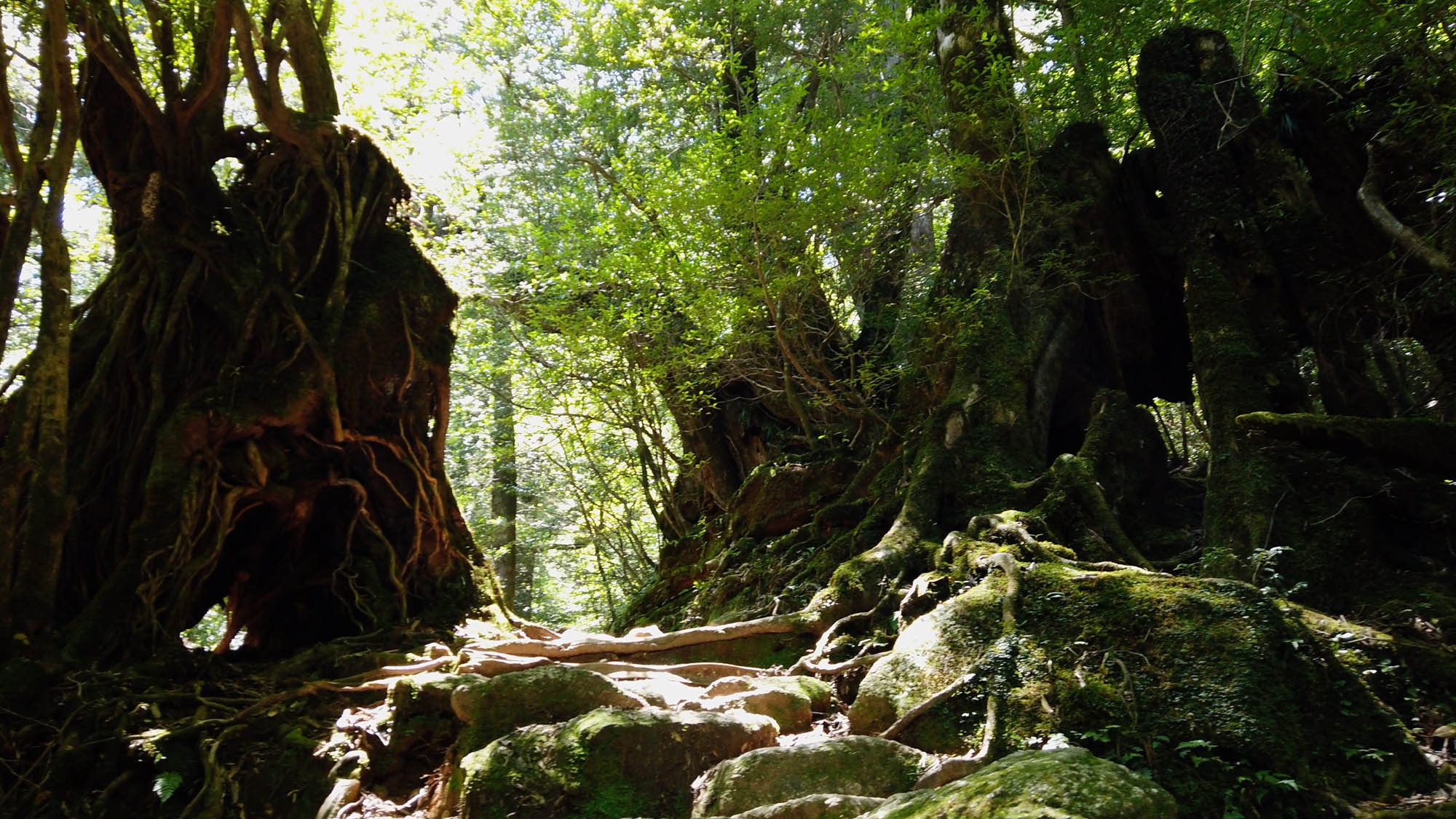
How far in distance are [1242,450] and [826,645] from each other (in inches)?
121

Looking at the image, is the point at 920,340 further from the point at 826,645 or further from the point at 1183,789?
the point at 1183,789

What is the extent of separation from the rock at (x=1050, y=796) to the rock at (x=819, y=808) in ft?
0.76

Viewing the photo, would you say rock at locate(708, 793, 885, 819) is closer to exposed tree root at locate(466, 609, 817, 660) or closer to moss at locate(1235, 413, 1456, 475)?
exposed tree root at locate(466, 609, 817, 660)

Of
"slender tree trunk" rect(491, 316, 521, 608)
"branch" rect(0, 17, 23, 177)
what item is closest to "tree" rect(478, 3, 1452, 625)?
"slender tree trunk" rect(491, 316, 521, 608)

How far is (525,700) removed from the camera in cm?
385

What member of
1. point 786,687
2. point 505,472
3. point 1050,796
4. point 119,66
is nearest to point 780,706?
point 786,687

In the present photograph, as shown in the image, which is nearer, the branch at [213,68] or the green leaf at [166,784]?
the green leaf at [166,784]

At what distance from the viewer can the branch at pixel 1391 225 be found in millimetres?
5320

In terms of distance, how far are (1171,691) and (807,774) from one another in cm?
143

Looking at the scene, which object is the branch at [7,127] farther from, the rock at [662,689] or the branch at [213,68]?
the rock at [662,689]

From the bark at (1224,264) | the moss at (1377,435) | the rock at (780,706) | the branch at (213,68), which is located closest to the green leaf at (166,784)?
the rock at (780,706)

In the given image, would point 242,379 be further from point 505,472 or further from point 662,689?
point 505,472

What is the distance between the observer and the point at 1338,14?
19.0ft

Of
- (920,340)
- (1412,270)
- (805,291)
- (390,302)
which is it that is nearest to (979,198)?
(920,340)
